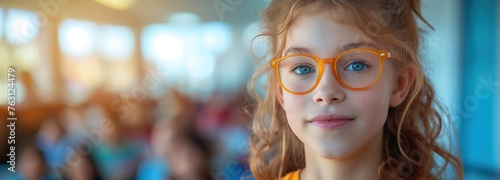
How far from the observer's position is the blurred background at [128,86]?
7.11 feet

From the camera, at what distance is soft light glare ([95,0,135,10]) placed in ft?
7.29

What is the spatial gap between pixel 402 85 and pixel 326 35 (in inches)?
10.1

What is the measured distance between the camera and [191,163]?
7.69 feet

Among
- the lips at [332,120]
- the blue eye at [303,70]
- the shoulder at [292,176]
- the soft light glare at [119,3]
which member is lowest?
the shoulder at [292,176]

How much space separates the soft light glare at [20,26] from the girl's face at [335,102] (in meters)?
1.39

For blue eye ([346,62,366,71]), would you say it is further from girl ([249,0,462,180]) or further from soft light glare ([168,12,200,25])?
soft light glare ([168,12,200,25])

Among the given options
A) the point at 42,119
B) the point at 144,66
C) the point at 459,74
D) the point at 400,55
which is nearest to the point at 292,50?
the point at 400,55

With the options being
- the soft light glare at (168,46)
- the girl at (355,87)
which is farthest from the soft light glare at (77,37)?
the girl at (355,87)

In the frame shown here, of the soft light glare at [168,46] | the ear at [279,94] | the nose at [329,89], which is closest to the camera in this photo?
the nose at [329,89]

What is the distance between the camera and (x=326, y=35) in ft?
3.80

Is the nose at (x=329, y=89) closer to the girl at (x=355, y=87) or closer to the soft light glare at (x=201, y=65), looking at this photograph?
the girl at (x=355, y=87)

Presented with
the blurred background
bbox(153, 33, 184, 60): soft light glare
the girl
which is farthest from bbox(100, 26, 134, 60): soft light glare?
the girl

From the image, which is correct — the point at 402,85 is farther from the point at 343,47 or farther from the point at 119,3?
the point at 119,3

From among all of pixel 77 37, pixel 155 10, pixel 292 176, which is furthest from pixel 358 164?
pixel 77 37
